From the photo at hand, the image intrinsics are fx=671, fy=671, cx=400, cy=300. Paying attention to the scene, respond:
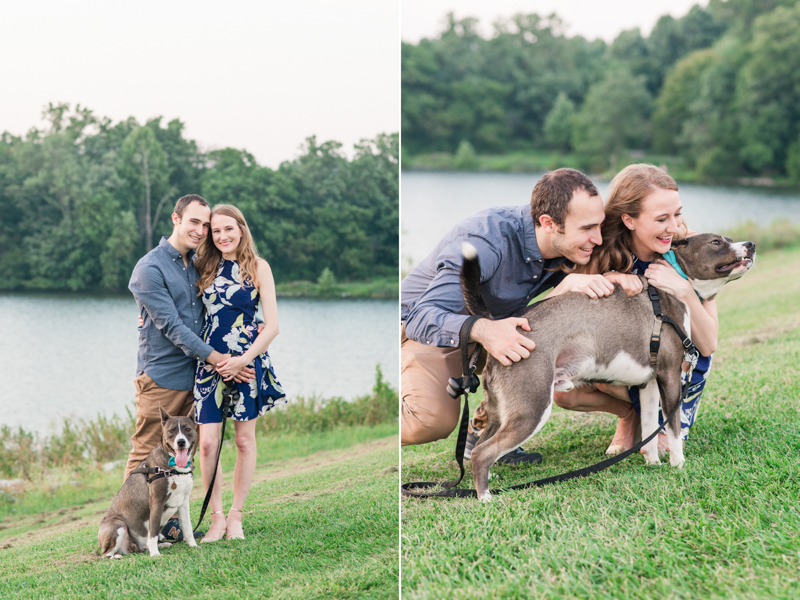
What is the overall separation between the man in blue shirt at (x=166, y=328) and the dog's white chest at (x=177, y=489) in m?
0.41

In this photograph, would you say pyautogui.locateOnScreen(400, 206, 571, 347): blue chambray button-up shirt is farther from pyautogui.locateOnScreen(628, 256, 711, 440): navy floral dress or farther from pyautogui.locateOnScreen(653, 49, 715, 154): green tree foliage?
pyautogui.locateOnScreen(653, 49, 715, 154): green tree foliage

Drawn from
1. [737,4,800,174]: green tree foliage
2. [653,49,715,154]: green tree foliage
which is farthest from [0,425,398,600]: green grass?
[653,49,715,154]: green tree foliage

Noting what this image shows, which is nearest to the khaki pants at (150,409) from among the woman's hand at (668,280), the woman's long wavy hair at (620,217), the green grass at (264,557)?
the green grass at (264,557)

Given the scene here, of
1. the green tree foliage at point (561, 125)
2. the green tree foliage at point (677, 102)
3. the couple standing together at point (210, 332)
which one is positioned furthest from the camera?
the green tree foliage at point (561, 125)

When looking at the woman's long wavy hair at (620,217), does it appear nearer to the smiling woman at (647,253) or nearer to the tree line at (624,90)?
the smiling woman at (647,253)

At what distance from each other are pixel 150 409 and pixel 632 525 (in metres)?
2.84

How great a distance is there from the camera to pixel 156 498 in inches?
153

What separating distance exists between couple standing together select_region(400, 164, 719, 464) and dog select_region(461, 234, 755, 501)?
0.27 feet

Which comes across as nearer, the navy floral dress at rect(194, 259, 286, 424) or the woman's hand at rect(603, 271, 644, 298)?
the woman's hand at rect(603, 271, 644, 298)

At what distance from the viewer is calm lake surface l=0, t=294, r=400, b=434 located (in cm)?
1312

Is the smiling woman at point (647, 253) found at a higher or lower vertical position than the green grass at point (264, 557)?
higher

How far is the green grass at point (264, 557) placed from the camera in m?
3.22

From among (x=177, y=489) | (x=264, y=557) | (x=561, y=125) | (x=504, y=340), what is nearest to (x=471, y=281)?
(x=504, y=340)

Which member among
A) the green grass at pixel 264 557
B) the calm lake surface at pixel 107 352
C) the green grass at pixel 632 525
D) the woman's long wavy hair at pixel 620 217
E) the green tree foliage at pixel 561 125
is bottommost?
the calm lake surface at pixel 107 352
